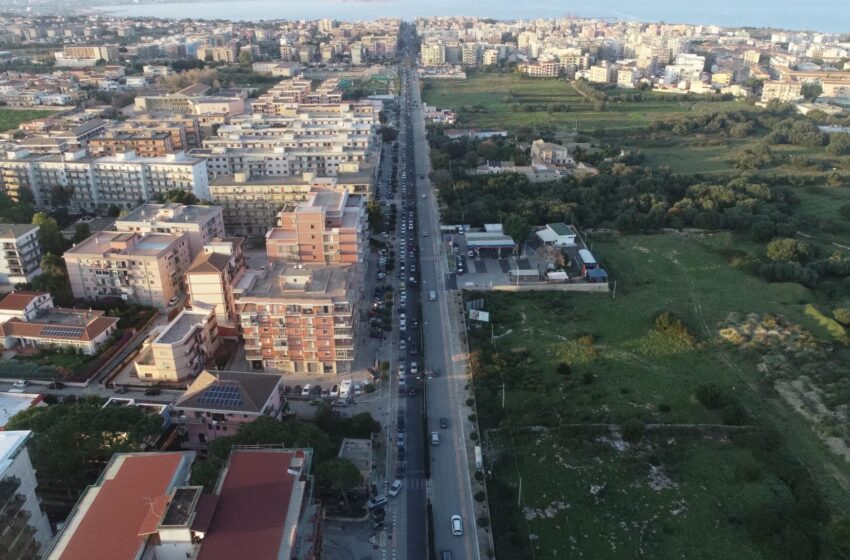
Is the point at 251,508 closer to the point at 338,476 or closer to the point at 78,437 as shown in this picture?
the point at 338,476

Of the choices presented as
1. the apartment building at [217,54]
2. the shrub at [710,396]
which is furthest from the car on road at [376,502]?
the apartment building at [217,54]

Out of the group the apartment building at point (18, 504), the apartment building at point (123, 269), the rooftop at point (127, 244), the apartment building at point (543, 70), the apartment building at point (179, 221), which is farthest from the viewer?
the apartment building at point (543, 70)

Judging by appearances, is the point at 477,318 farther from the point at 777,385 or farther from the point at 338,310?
the point at 777,385

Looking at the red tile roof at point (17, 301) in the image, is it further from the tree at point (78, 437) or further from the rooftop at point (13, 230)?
the tree at point (78, 437)

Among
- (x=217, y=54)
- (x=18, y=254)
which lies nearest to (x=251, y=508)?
(x=18, y=254)

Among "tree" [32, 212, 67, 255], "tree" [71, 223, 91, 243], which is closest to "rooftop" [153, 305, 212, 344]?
"tree" [32, 212, 67, 255]

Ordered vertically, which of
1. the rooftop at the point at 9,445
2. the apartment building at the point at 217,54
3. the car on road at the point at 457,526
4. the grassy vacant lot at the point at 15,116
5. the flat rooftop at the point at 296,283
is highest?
the apartment building at the point at 217,54
